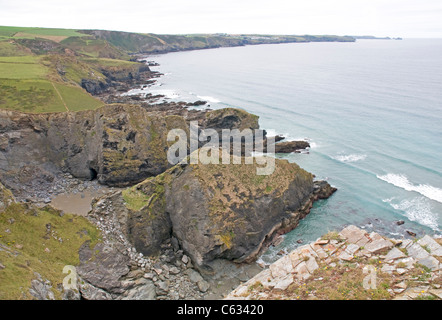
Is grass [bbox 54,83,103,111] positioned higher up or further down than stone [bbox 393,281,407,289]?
higher up

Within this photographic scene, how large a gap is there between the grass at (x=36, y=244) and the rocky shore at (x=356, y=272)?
11515 mm

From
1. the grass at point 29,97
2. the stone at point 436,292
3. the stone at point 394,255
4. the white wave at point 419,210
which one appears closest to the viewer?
the stone at point 436,292

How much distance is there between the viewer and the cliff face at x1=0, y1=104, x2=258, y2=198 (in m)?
37.9

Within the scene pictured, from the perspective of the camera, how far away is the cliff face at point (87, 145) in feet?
124

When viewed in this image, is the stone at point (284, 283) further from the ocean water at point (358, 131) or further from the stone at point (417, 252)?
the ocean water at point (358, 131)

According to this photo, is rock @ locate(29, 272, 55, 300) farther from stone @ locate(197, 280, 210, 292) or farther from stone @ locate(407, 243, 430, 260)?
stone @ locate(407, 243, 430, 260)

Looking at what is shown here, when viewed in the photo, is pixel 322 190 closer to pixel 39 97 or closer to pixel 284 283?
pixel 284 283

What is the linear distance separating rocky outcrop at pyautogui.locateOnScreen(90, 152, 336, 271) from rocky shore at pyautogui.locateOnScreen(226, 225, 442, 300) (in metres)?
7.78

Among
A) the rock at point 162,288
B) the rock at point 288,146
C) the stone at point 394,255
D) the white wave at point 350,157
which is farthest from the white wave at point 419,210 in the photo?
the rock at point 162,288

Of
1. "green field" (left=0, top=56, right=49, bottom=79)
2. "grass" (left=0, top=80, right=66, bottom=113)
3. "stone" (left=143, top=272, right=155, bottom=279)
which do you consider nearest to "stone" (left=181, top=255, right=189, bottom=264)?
"stone" (left=143, top=272, right=155, bottom=279)

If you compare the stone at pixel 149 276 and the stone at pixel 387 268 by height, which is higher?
the stone at pixel 387 268

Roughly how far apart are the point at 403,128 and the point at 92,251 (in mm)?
60646
